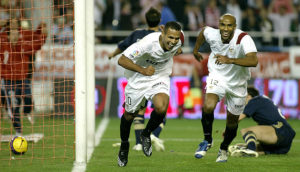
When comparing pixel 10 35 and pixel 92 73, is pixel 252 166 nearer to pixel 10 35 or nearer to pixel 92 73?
pixel 92 73

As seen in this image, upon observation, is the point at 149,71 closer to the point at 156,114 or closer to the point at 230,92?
the point at 156,114

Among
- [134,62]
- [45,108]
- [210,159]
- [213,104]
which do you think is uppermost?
[134,62]

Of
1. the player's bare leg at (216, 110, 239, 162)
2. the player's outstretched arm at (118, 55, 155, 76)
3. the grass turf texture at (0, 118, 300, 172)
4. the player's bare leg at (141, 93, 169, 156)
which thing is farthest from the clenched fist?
the player's bare leg at (216, 110, 239, 162)

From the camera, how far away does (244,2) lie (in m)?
18.5

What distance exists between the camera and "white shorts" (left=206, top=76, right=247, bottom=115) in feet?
25.1

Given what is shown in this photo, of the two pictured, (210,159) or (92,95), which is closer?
(210,159)

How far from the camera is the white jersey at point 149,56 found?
7234mm

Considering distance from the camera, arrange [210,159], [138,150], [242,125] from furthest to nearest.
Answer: [242,125], [138,150], [210,159]

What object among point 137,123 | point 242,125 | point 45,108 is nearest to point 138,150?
point 137,123

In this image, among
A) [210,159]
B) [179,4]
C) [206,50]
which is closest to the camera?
[210,159]

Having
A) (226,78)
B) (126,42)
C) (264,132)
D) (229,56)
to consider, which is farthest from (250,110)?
(126,42)

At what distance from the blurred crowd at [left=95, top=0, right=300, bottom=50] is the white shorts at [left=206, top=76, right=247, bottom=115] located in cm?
968

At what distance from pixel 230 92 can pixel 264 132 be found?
3.62 feet

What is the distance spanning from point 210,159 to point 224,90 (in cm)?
100
